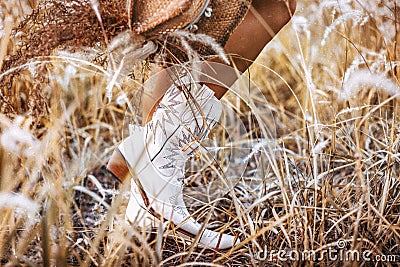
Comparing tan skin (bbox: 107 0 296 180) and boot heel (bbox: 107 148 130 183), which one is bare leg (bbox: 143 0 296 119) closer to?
tan skin (bbox: 107 0 296 180)

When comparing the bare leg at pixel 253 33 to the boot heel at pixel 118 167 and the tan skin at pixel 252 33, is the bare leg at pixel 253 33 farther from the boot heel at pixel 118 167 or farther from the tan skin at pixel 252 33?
the boot heel at pixel 118 167

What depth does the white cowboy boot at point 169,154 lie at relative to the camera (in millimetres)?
1290

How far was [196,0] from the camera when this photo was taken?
3.71 feet

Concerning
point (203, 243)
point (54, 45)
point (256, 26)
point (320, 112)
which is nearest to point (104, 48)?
point (54, 45)

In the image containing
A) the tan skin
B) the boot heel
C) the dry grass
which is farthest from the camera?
the boot heel

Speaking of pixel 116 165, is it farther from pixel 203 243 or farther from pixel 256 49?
pixel 256 49

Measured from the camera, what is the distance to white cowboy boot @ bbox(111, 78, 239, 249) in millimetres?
1290

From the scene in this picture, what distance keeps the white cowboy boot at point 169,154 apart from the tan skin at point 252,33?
3 centimetres

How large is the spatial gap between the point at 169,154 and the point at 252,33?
0.32 m

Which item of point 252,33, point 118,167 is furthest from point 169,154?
point 252,33

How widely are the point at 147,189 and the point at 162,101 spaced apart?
20 cm

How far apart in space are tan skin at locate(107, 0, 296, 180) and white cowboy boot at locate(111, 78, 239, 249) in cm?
3

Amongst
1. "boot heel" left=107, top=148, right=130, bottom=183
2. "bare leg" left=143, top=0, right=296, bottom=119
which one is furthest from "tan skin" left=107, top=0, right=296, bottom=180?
"boot heel" left=107, top=148, right=130, bottom=183

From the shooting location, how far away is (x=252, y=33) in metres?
1.30
